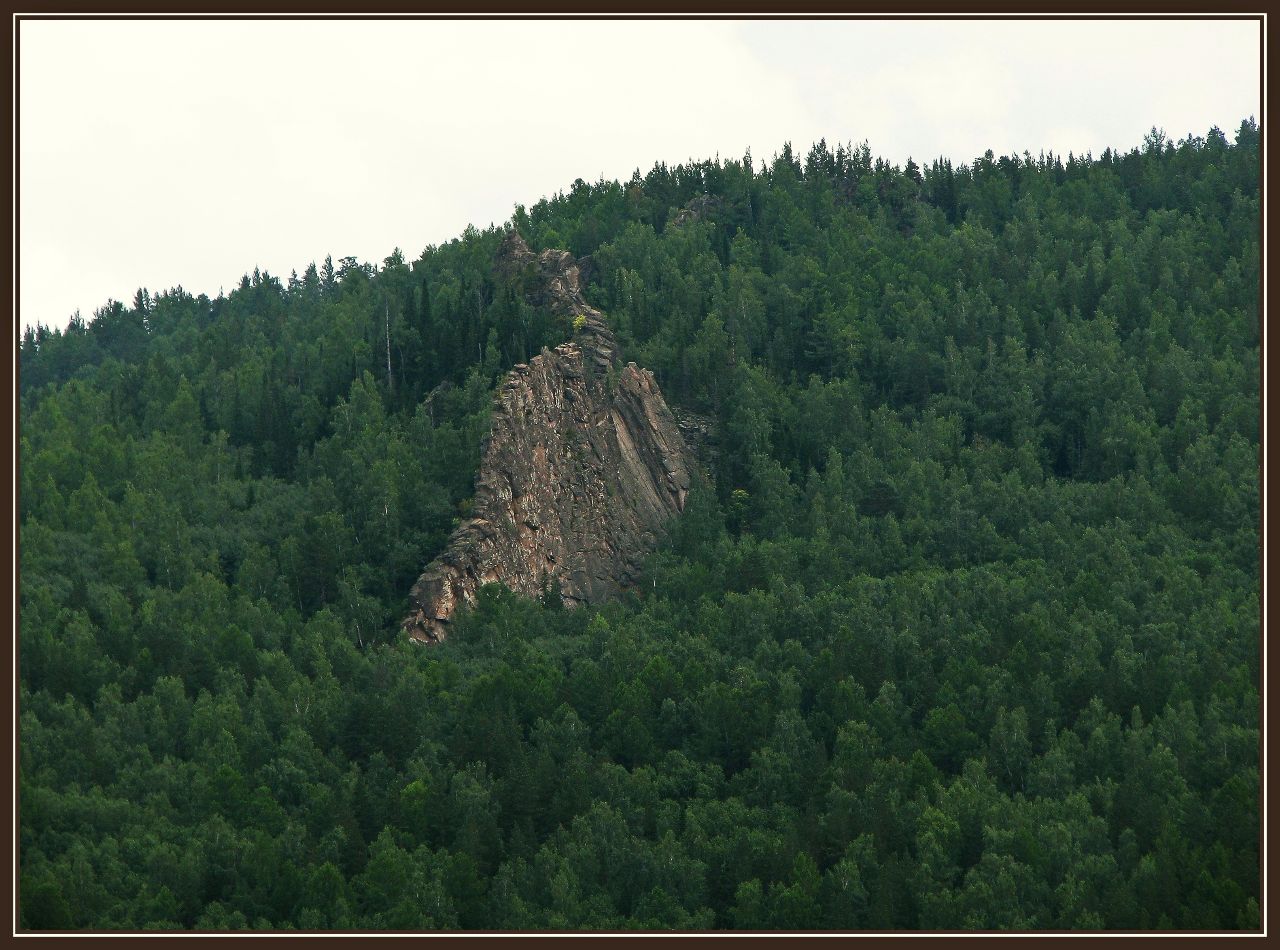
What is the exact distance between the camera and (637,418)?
479 ft

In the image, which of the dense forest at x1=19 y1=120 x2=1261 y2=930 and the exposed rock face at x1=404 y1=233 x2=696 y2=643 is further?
the exposed rock face at x1=404 y1=233 x2=696 y2=643

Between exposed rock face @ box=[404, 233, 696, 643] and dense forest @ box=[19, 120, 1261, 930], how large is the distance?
237 cm

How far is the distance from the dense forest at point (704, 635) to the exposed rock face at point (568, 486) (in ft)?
7.79

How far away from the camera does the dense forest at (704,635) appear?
332 feet

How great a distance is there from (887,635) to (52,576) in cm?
5355


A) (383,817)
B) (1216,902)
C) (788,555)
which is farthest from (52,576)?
(1216,902)

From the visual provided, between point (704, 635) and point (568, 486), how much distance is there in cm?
1612

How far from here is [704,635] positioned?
417ft

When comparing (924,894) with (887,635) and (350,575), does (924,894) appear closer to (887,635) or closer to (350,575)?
(887,635)

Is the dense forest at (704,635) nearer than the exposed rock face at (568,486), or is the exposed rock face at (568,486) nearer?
the dense forest at (704,635)

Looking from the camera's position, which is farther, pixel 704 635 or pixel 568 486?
pixel 568 486

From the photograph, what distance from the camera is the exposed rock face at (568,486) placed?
5133 inches

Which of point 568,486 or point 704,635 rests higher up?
point 568,486

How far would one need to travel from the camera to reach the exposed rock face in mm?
130375
